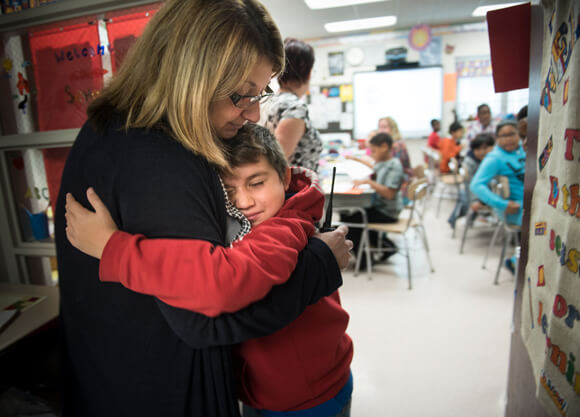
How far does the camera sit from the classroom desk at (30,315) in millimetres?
1222

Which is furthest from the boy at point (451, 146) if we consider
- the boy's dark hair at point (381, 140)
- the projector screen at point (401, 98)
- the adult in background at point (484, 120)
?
the boy's dark hair at point (381, 140)

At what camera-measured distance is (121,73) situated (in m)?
0.74

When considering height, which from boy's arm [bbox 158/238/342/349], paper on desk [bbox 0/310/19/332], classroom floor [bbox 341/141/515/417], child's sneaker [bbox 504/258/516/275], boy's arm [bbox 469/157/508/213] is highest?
boy's arm [bbox 158/238/342/349]

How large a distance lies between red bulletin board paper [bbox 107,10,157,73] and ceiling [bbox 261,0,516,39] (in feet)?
12.8

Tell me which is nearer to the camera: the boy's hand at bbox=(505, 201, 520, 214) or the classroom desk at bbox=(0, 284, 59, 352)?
the classroom desk at bbox=(0, 284, 59, 352)

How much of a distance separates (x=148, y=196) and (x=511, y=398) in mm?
1451

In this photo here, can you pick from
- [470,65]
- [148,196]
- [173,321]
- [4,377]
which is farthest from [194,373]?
[470,65]

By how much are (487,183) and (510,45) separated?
98.2 inches

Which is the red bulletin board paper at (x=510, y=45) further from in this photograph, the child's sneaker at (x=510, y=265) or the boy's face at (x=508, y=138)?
the child's sneaker at (x=510, y=265)

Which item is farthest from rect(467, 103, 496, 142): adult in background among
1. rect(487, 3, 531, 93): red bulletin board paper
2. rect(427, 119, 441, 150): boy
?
rect(487, 3, 531, 93): red bulletin board paper

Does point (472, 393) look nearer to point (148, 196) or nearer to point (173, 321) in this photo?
point (173, 321)

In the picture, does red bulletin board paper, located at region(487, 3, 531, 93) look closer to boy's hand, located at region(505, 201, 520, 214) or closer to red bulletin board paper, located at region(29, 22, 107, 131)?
red bulletin board paper, located at region(29, 22, 107, 131)

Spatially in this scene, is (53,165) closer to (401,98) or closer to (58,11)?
(58,11)

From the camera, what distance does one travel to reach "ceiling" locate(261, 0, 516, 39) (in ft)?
17.5
